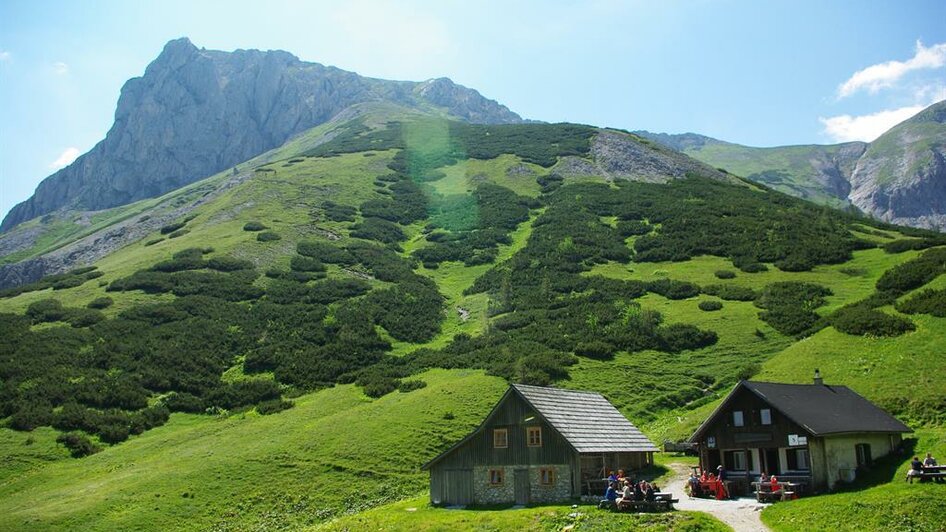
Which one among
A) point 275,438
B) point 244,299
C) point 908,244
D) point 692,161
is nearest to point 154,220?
point 244,299

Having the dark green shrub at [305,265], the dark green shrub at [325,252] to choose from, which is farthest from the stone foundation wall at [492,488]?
the dark green shrub at [325,252]

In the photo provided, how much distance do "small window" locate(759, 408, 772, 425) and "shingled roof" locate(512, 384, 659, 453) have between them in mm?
7440

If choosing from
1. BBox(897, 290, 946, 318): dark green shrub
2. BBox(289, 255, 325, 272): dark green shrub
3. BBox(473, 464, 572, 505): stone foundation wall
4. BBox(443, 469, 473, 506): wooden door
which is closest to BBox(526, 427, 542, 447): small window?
BBox(473, 464, 572, 505): stone foundation wall

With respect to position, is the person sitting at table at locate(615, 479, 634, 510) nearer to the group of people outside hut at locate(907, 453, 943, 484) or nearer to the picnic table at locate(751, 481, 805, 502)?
the picnic table at locate(751, 481, 805, 502)

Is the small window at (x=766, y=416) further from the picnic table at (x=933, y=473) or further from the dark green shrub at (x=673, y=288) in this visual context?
the dark green shrub at (x=673, y=288)

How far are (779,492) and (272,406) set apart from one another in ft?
122

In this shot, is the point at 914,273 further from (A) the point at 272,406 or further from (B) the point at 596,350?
(A) the point at 272,406

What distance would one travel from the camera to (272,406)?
177 ft

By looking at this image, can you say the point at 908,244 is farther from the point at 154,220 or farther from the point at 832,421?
the point at 154,220

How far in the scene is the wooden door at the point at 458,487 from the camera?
123 feet

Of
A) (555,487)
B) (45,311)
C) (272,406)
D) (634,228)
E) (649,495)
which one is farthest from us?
(634,228)

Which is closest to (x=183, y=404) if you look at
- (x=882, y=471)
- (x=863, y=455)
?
(x=863, y=455)

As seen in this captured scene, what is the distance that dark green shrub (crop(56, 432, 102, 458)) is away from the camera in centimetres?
4553

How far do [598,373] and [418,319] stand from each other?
24.8 meters
